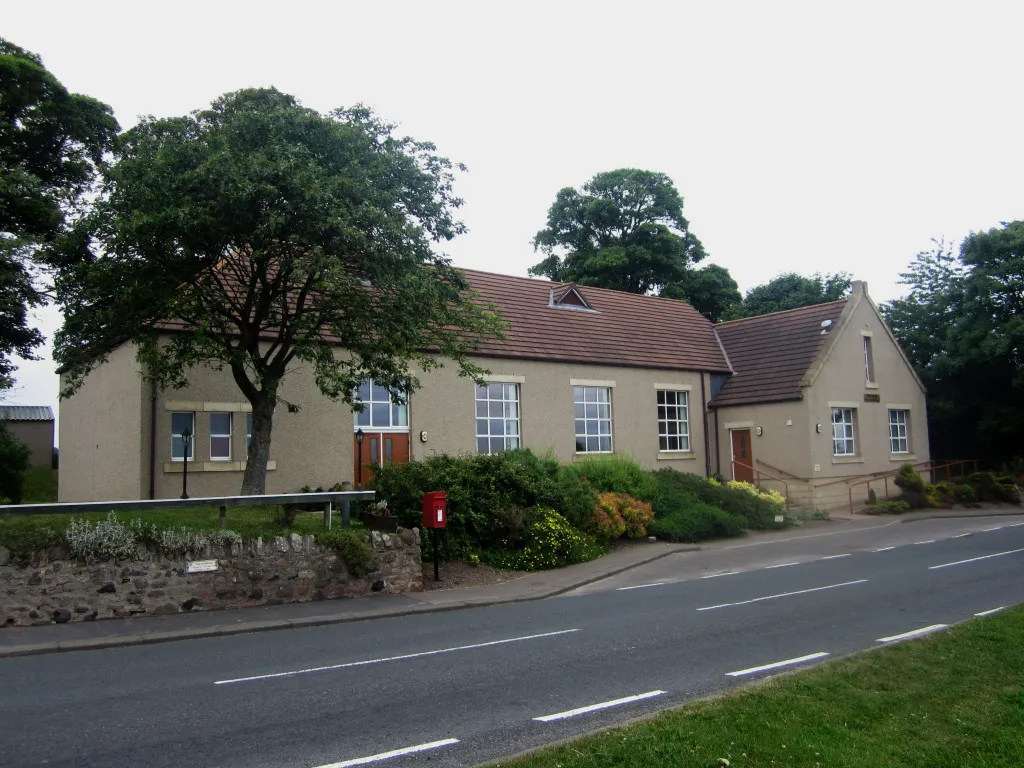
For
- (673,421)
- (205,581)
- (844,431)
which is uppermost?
(673,421)

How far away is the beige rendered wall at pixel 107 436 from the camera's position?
19.0 metres

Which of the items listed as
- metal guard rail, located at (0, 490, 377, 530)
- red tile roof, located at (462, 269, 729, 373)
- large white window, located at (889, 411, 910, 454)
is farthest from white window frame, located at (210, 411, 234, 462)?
large white window, located at (889, 411, 910, 454)

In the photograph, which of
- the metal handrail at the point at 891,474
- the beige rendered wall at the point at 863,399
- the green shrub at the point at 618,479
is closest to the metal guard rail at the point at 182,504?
the green shrub at the point at 618,479

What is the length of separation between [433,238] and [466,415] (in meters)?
7.68

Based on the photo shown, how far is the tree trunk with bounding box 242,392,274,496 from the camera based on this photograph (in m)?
16.4

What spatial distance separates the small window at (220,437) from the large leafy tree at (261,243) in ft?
8.24

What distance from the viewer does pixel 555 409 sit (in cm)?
2567

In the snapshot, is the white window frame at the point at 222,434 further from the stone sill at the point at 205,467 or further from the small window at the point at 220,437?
the stone sill at the point at 205,467

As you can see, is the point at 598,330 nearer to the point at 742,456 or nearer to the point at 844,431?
the point at 742,456

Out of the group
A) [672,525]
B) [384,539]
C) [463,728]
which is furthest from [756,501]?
[463,728]

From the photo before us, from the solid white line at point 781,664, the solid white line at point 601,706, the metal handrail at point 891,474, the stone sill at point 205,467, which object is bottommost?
the solid white line at point 781,664

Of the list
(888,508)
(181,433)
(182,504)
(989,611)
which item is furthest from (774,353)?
(182,504)

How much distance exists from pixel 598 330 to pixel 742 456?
6806 millimetres

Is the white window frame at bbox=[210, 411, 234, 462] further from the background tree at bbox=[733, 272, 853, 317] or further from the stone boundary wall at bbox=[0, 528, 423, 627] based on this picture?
the background tree at bbox=[733, 272, 853, 317]
